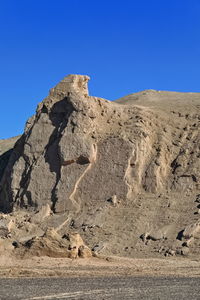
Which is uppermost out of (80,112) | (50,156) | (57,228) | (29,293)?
(80,112)

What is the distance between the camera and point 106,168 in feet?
88.2

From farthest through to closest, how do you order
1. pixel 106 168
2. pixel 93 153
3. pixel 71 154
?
pixel 71 154
pixel 93 153
pixel 106 168

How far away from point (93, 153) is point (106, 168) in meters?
1.05

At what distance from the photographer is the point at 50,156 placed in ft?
93.6

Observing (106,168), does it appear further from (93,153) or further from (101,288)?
(101,288)

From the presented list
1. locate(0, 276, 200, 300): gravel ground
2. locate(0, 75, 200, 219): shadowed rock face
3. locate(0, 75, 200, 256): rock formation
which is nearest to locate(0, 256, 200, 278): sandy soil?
locate(0, 276, 200, 300): gravel ground

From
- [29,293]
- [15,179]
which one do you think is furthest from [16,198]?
[29,293]

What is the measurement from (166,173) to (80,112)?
5356 millimetres

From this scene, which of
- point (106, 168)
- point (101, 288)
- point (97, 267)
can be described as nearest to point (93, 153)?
point (106, 168)

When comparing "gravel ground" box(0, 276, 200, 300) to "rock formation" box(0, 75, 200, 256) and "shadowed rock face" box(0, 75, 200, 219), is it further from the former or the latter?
"shadowed rock face" box(0, 75, 200, 219)

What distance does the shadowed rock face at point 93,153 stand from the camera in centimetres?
2656

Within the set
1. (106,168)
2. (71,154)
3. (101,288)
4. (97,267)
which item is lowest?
(101,288)

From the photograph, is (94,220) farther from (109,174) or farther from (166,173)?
(166,173)

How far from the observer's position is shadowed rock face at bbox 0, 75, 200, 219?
2656cm
